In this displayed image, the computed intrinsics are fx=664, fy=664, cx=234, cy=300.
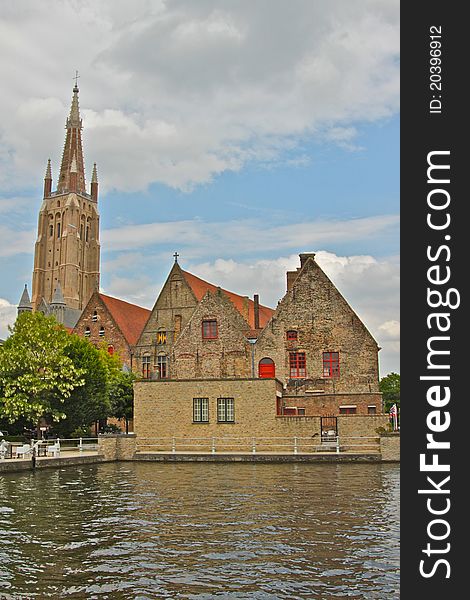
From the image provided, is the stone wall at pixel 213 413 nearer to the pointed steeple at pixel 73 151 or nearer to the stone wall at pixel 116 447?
the stone wall at pixel 116 447

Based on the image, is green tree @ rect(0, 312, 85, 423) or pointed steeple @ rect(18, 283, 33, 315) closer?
green tree @ rect(0, 312, 85, 423)

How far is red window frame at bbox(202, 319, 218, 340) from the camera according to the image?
135 feet

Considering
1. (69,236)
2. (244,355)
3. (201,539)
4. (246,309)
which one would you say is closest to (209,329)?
(244,355)

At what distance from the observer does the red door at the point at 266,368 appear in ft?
131

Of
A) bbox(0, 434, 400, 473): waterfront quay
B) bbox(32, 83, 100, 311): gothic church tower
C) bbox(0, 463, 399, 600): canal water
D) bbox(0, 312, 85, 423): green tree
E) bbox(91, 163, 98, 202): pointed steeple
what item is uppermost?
bbox(91, 163, 98, 202): pointed steeple

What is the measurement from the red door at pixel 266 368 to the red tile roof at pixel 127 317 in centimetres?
2149

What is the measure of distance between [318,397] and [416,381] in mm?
32591

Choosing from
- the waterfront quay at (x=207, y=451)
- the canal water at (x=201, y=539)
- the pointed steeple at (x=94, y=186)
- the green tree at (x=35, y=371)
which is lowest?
the waterfront quay at (x=207, y=451)

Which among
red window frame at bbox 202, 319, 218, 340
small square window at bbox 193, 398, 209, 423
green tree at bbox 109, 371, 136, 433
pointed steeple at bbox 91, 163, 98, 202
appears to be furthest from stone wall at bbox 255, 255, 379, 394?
pointed steeple at bbox 91, 163, 98, 202

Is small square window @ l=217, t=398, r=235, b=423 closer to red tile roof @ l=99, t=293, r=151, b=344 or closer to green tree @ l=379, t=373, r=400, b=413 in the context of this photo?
red tile roof @ l=99, t=293, r=151, b=344

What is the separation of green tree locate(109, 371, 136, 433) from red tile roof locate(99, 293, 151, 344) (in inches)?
516

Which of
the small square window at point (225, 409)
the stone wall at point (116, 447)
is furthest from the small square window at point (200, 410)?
the stone wall at point (116, 447)

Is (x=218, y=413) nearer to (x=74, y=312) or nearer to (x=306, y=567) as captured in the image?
(x=306, y=567)

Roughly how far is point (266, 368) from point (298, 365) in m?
1.98
